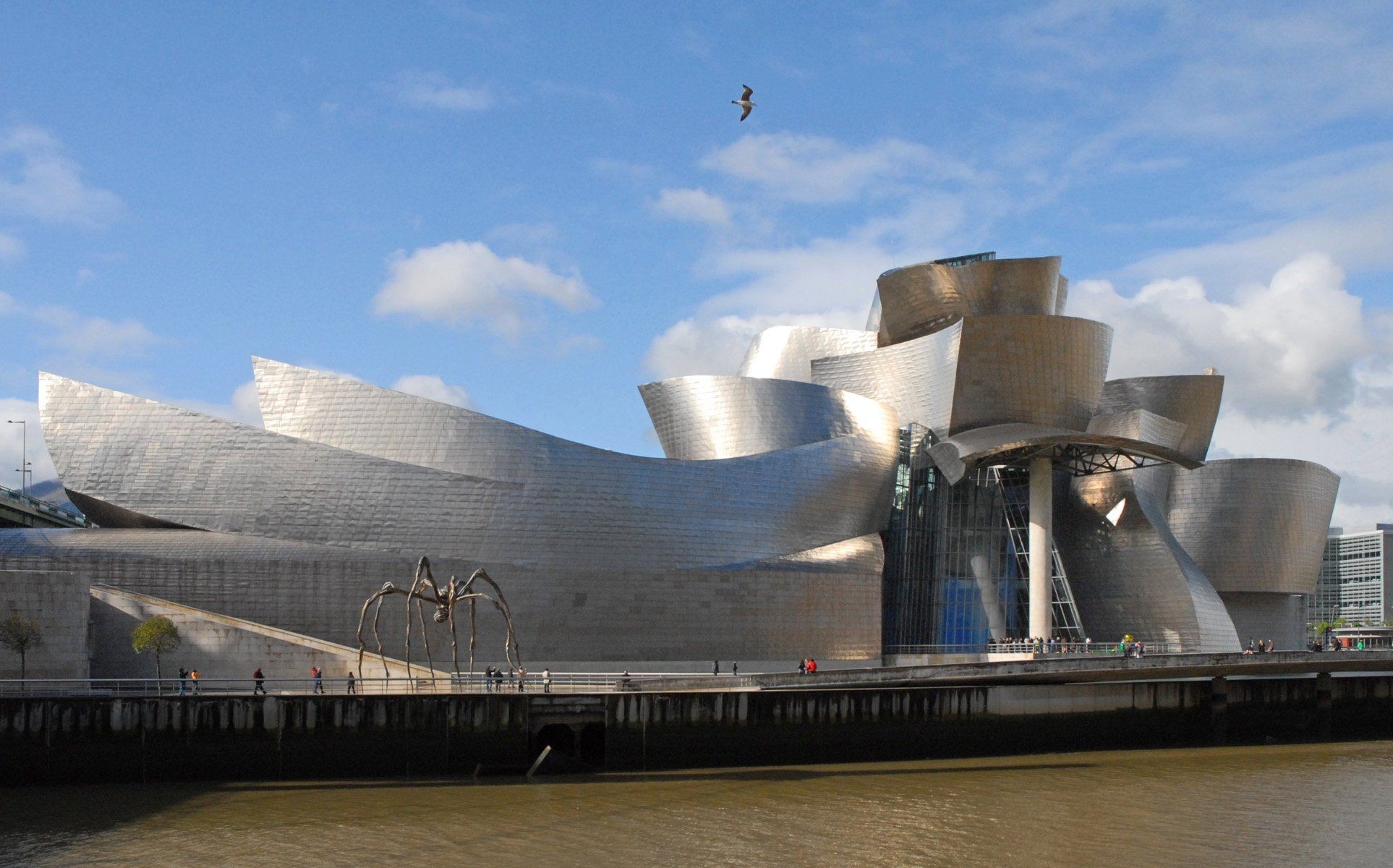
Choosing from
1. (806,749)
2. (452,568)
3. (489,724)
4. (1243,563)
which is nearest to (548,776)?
(489,724)

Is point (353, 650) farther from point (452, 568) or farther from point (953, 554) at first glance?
point (953, 554)

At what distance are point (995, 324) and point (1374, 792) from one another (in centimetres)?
2209

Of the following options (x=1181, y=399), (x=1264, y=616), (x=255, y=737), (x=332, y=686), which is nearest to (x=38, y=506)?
(x=332, y=686)

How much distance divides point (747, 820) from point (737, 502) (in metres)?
19.9

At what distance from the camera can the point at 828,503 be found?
40594 millimetres

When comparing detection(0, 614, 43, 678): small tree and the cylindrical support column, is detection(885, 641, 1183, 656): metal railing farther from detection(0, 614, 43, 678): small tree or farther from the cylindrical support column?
detection(0, 614, 43, 678): small tree

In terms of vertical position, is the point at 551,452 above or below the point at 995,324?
below

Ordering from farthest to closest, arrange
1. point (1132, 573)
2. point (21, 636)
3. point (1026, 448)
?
point (1132, 573)
point (1026, 448)
point (21, 636)

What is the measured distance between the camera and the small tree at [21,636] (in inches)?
1090

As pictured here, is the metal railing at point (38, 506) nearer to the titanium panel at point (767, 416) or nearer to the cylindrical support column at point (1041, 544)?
the titanium panel at point (767, 416)

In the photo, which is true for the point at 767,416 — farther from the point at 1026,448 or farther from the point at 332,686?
the point at 332,686

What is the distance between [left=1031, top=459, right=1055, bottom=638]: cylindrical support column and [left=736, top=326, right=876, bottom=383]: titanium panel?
992 centimetres

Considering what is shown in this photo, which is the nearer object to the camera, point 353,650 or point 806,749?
point 806,749

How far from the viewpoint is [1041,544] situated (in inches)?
1662
